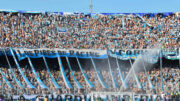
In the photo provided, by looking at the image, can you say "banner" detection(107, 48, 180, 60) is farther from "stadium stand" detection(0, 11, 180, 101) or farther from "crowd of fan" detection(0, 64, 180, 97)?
"crowd of fan" detection(0, 64, 180, 97)

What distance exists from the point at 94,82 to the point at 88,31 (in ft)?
20.2

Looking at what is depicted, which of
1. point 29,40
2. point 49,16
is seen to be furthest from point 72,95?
point 49,16

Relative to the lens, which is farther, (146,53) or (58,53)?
(146,53)

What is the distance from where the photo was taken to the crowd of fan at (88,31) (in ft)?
118

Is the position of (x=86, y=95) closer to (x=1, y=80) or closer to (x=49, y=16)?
(x=1, y=80)

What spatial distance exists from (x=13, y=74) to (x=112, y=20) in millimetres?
12087

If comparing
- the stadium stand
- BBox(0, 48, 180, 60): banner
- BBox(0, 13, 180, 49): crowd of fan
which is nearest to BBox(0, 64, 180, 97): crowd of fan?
the stadium stand

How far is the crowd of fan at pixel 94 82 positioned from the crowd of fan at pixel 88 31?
2535mm

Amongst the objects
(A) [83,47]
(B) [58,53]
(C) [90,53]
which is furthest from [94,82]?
(B) [58,53]

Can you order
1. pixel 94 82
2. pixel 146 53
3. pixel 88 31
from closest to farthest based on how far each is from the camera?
pixel 94 82 < pixel 146 53 < pixel 88 31

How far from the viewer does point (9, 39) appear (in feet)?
116

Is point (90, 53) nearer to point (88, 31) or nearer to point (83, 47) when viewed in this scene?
point (83, 47)

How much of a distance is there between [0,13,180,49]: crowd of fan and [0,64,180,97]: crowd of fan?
2.54 metres

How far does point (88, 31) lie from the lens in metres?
38.0
